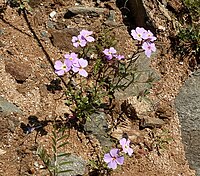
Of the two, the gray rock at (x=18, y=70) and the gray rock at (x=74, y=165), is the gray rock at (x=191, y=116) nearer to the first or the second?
the gray rock at (x=74, y=165)

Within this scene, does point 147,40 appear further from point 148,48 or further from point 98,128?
point 98,128

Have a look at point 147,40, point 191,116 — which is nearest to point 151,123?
point 191,116

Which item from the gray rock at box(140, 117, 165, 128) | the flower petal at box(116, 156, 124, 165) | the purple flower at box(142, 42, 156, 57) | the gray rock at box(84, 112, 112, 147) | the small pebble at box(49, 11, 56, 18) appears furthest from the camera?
the small pebble at box(49, 11, 56, 18)

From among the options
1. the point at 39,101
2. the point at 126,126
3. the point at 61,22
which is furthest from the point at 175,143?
the point at 61,22

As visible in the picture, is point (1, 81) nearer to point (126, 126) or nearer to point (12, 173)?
point (12, 173)

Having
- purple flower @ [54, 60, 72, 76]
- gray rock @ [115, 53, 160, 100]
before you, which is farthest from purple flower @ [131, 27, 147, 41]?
purple flower @ [54, 60, 72, 76]

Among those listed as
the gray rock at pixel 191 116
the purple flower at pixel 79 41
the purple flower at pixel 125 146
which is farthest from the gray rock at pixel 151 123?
the purple flower at pixel 79 41

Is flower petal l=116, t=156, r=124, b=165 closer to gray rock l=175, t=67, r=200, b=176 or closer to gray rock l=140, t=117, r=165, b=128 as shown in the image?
gray rock l=140, t=117, r=165, b=128
